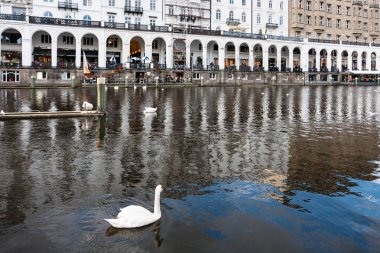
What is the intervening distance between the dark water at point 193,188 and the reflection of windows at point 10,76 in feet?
148

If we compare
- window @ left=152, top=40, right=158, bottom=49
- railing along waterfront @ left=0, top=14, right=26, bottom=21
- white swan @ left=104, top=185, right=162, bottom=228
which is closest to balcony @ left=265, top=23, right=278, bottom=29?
window @ left=152, top=40, right=158, bottom=49

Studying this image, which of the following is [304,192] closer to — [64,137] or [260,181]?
[260,181]

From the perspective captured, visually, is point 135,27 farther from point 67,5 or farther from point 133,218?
point 133,218

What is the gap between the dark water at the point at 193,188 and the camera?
25.8 ft

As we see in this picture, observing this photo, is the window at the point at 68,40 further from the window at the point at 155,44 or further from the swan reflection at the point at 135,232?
the swan reflection at the point at 135,232

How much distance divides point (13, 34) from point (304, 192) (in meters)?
66.1

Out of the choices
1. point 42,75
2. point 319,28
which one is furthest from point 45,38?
point 319,28

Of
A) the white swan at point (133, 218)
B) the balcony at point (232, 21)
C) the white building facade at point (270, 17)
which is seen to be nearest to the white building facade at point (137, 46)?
the white building facade at point (270, 17)

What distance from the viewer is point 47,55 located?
2756 inches

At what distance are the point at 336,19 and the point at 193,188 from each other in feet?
327

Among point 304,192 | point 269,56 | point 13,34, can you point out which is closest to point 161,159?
point 304,192

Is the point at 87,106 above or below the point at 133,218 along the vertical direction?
above

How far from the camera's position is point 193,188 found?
10.9 meters

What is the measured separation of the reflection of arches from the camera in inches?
2613
